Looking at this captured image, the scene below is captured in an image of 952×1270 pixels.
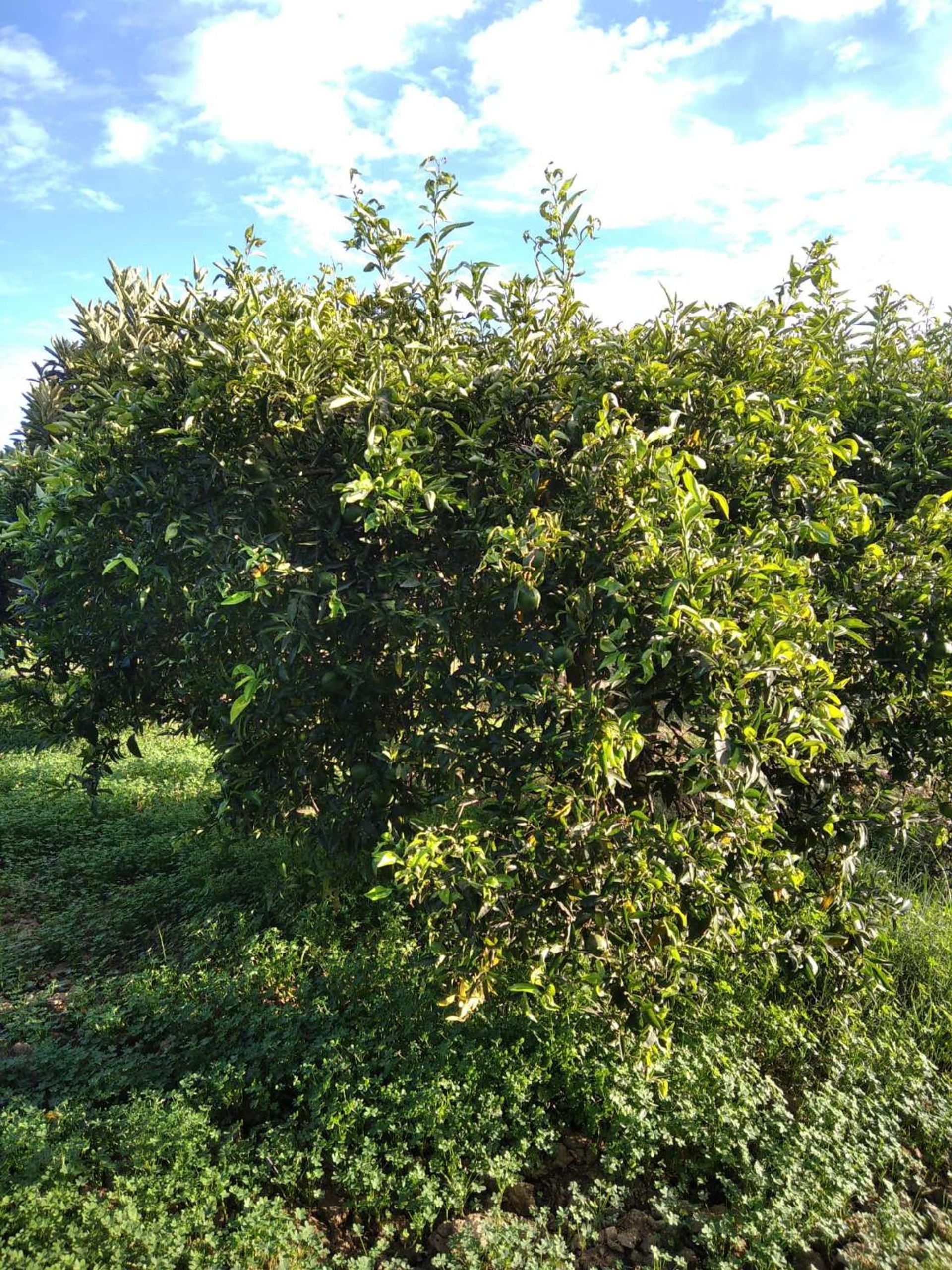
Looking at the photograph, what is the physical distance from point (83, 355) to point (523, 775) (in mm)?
2939

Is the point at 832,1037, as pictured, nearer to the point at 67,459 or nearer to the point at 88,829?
the point at 67,459

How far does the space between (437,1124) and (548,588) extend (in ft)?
6.09

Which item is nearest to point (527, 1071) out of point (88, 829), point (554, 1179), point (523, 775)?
point (554, 1179)

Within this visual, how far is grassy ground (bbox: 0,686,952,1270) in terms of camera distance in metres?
2.55

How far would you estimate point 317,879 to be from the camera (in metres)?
4.63

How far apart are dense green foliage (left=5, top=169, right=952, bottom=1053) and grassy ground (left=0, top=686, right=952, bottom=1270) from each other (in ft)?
1.08

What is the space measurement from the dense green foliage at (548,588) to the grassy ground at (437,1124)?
0.33 meters

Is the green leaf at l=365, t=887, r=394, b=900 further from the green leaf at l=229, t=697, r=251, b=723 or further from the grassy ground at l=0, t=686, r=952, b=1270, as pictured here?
the green leaf at l=229, t=697, r=251, b=723

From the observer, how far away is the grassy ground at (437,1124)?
2.55 metres

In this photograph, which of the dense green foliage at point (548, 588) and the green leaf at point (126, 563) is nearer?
the dense green foliage at point (548, 588)

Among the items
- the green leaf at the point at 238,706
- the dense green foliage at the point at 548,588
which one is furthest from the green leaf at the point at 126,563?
the green leaf at the point at 238,706

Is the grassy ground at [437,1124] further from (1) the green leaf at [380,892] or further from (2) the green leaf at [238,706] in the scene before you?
(2) the green leaf at [238,706]

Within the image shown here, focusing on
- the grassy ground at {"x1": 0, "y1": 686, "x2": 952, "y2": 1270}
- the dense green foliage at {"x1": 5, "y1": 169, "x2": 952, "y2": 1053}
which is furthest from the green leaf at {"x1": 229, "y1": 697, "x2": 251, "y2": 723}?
the grassy ground at {"x1": 0, "y1": 686, "x2": 952, "y2": 1270}

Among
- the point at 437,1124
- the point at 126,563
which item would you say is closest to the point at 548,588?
Result: the point at 126,563
